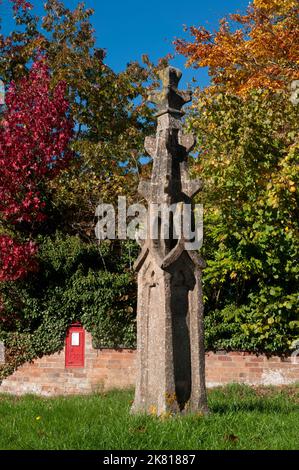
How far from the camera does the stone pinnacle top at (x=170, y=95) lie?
7.52m

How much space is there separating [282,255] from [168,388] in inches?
282

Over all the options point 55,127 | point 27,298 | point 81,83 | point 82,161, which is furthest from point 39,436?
point 81,83

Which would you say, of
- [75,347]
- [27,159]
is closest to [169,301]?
[75,347]

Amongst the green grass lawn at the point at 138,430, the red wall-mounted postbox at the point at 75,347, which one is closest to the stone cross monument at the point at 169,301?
the green grass lawn at the point at 138,430

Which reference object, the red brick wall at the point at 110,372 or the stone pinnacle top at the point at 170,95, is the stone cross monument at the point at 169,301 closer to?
the stone pinnacle top at the point at 170,95

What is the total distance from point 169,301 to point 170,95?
2.65 m

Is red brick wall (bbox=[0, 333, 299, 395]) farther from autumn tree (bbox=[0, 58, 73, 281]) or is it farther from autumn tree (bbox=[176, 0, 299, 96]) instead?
autumn tree (bbox=[176, 0, 299, 96])

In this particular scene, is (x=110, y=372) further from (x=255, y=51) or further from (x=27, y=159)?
(x=255, y=51)

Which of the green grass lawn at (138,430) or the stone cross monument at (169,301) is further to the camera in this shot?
the stone cross monument at (169,301)

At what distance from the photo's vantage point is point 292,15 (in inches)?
672

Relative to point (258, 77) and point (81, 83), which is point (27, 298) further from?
point (258, 77)

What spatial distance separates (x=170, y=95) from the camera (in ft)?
24.8

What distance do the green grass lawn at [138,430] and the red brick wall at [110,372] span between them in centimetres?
572

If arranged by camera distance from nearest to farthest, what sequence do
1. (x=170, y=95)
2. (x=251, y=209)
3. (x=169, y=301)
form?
(x=169, y=301)
(x=170, y=95)
(x=251, y=209)
